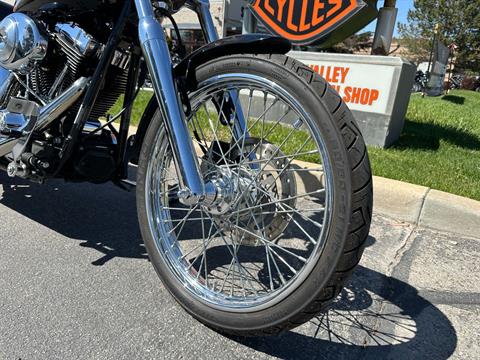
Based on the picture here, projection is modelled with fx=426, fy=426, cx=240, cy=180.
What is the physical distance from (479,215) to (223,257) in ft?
5.64

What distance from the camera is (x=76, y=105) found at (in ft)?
6.84

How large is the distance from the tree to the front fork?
1366 inches

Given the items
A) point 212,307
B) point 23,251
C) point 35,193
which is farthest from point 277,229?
point 35,193

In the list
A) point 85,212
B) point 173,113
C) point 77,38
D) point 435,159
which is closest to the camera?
point 173,113

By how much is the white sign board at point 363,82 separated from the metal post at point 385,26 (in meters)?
1.00

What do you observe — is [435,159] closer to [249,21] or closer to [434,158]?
[434,158]

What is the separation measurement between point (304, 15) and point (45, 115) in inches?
137

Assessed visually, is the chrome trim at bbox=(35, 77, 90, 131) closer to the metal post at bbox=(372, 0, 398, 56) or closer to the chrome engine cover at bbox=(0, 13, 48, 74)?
the chrome engine cover at bbox=(0, 13, 48, 74)

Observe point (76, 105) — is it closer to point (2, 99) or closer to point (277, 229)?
point (2, 99)

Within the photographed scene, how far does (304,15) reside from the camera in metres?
4.73

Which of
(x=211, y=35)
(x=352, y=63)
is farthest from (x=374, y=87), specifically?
(x=211, y=35)

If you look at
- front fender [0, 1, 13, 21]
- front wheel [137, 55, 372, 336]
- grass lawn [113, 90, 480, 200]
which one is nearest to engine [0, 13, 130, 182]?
front wheel [137, 55, 372, 336]

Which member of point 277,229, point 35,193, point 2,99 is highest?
point 2,99

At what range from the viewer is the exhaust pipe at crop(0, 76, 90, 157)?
199 centimetres
